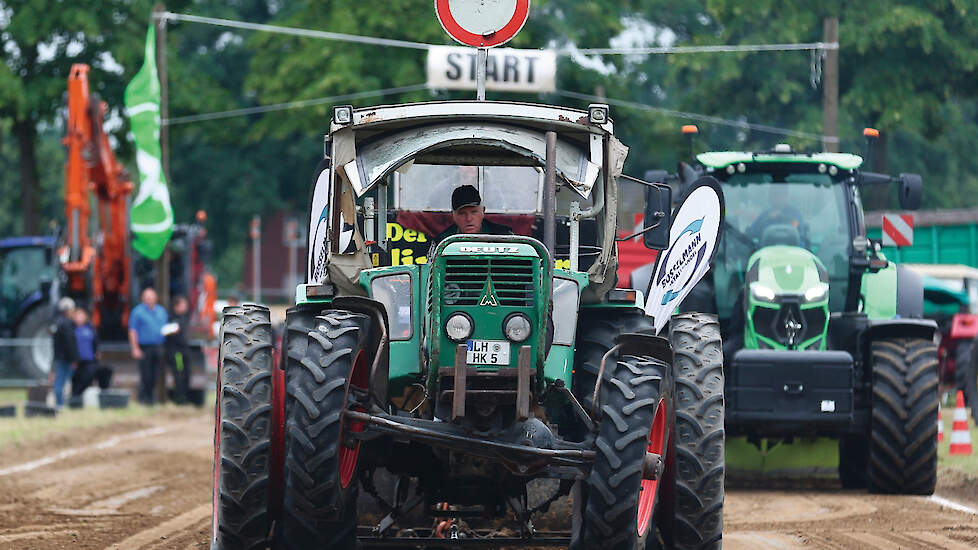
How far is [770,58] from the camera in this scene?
4103 centimetres

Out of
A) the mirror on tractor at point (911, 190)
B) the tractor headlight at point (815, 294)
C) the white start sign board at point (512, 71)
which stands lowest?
the tractor headlight at point (815, 294)

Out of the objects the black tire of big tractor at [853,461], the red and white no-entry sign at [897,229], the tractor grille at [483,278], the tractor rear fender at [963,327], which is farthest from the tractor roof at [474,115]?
the tractor rear fender at [963,327]

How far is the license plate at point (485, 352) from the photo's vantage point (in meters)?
7.59

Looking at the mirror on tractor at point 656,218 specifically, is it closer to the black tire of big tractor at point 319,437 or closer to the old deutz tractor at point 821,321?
the black tire of big tractor at point 319,437

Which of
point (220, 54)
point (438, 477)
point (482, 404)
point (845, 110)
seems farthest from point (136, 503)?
point (220, 54)

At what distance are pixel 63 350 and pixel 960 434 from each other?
13289 millimetres

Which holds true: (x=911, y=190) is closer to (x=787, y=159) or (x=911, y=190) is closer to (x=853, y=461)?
(x=787, y=159)

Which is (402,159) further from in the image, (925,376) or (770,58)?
(770,58)

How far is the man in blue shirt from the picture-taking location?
24.9 m

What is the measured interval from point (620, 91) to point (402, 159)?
2947 cm

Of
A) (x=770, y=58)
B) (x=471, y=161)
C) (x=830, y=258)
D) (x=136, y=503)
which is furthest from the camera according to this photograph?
(x=770, y=58)

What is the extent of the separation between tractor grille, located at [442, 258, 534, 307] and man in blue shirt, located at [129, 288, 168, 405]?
1798cm

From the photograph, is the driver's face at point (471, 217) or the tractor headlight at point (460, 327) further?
the driver's face at point (471, 217)

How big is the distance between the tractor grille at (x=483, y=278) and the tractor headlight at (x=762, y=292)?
592 centimetres
